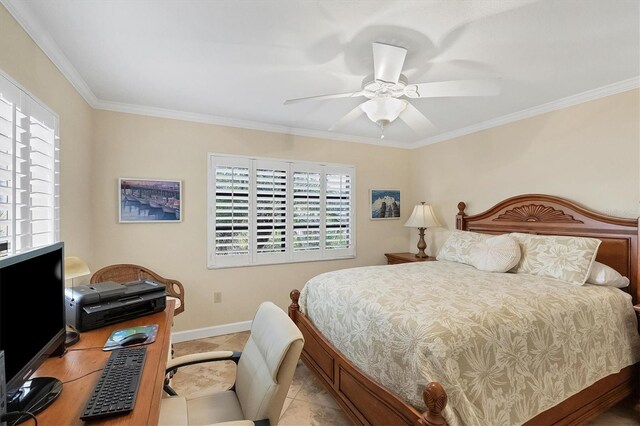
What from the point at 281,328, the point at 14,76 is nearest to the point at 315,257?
the point at 281,328

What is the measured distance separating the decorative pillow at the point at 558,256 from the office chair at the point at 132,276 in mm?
3232

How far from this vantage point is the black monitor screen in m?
0.87

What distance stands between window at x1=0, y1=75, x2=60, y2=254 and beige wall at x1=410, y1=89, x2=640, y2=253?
409 cm

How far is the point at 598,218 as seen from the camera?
8.50 feet

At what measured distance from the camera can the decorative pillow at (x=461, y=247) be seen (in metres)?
3.13

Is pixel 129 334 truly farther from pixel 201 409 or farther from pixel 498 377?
pixel 498 377

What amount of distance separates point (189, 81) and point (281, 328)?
216cm

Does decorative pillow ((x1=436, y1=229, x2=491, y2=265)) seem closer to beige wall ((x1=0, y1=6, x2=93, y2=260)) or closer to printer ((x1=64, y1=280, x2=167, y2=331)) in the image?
printer ((x1=64, y1=280, x2=167, y2=331))

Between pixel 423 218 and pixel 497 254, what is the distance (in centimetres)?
125

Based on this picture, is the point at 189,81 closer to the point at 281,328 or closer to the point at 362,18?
the point at 362,18

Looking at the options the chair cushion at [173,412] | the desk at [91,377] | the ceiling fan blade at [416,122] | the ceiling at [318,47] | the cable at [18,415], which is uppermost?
the ceiling at [318,47]

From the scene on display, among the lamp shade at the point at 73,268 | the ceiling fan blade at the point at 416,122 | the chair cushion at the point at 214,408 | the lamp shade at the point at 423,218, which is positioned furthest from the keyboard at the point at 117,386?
the lamp shade at the point at 423,218

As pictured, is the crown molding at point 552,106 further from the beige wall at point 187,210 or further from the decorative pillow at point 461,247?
the beige wall at point 187,210

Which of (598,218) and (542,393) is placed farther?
(598,218)
